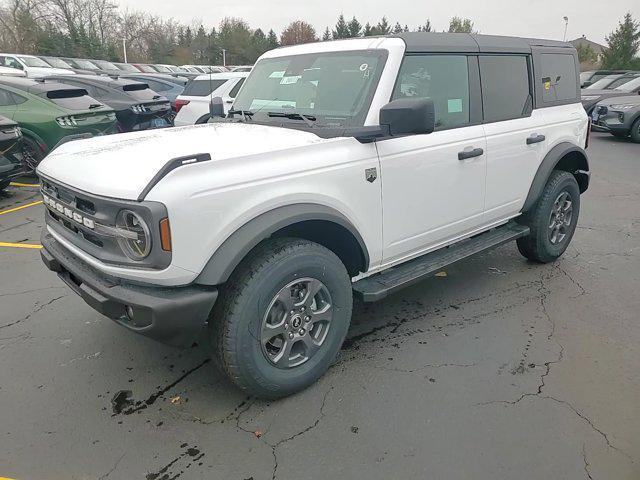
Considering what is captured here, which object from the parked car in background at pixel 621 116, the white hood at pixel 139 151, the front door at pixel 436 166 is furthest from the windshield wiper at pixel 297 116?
the parked car in background at pixel 621 116

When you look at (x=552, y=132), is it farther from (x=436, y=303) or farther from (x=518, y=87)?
(x=436, y=303)

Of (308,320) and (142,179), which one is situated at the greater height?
(142,179)

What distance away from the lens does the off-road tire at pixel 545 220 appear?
4.35m

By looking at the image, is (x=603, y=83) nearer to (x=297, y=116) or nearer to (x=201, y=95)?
(x=201, y=95)

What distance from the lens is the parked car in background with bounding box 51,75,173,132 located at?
9930mm

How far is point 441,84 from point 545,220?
1.79 m

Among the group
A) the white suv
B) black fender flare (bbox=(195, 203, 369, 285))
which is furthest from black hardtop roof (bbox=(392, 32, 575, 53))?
black fender flare (bbox=(195, 203, 369, 285))

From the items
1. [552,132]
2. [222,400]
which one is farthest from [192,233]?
[552,132]

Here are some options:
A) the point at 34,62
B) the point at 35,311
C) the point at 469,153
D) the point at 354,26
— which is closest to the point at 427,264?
the point at 469,153

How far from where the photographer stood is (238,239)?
2373 mm

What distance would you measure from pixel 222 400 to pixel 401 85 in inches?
88.7

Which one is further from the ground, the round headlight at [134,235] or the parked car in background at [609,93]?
the parked car in background at [609,93]

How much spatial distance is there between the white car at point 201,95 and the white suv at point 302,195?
6149 mm

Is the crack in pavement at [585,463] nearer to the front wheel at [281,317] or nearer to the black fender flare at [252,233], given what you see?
the front wheel at [281,317]
